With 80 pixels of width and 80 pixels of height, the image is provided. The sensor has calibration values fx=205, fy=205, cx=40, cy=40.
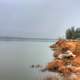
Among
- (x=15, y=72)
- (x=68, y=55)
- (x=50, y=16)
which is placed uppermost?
(x=50, y=16)

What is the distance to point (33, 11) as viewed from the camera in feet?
4.74

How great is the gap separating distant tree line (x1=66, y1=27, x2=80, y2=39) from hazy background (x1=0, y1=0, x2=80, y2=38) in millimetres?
38

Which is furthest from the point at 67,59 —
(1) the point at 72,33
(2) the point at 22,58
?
(2) the point at 22,58

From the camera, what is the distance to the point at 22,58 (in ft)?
4.62

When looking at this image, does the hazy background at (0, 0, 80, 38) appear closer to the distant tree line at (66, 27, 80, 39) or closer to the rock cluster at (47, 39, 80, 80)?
the distant tree line at (66, 27, 80, 39)

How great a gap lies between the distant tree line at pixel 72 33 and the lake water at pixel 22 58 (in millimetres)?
138

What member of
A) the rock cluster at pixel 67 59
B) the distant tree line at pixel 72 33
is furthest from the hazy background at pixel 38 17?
the rock cluster at pixel 67 59

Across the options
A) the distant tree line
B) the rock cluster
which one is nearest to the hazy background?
the distant tree line

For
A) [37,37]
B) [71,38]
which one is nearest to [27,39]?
[37,37]

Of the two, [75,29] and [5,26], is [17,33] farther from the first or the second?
[75,29]

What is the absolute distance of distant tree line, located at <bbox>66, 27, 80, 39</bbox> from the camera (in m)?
1.34

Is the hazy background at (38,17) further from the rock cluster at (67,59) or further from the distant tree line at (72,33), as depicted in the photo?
the rock cluster at (67,59)

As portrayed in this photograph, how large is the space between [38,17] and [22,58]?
0.31m

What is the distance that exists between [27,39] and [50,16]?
23 centimetres
